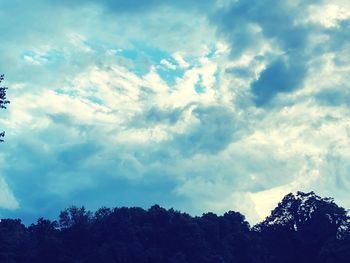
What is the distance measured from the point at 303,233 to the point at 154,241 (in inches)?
1411

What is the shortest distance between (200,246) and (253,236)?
1655 centimetres

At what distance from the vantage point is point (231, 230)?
12000 centimetres

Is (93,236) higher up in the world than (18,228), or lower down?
lower down

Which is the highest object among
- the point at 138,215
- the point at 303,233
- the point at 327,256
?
the point at 138,215

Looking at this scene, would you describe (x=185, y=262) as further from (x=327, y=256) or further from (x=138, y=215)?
(x=327, y=256)

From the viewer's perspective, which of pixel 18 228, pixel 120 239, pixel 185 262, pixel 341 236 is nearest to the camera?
pixel 185 262

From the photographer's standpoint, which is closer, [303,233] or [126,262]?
[126,262]

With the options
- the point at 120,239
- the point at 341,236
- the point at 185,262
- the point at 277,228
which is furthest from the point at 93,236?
the point at 341,236

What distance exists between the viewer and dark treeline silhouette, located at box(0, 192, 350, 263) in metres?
101

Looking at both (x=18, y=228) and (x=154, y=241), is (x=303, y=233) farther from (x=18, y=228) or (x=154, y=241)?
(x=18, y=228)

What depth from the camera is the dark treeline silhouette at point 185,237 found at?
10075 cm

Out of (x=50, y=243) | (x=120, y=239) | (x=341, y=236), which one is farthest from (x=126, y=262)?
(x=341, y=236)

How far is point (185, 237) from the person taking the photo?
106188 mm

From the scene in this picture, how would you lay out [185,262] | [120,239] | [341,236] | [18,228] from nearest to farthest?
[185,262], [120,239], [341,236], [18,228]
